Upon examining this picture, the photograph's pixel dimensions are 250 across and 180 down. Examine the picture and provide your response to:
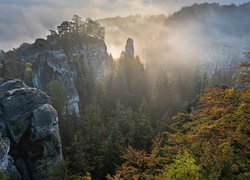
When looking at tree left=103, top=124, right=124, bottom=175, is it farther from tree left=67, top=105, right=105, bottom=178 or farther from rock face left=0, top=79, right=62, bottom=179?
rock face left=0, top=79, right=62, bottom=179

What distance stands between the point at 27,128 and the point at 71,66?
95.6ft

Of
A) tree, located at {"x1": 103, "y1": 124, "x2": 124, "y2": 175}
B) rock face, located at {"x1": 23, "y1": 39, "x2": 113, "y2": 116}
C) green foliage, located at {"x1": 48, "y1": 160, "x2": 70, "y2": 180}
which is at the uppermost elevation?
rock face, located at {"x1": 23, "y1": 39, "x2": 113, "y2": 116}

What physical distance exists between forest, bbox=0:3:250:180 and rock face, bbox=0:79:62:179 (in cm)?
240

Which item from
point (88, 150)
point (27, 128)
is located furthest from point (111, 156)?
point (27, 128)

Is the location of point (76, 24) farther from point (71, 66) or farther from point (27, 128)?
point (27, 128)

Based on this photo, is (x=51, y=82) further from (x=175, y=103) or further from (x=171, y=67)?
(x=171, y=67)

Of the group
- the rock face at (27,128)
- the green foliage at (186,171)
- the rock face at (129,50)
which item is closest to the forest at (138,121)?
the green foliage at (186,171)

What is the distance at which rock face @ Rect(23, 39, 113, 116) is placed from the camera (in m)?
68.5

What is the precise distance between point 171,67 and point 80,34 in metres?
51.5

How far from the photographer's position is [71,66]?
73.4 metres

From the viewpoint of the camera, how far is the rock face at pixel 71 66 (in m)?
68.5

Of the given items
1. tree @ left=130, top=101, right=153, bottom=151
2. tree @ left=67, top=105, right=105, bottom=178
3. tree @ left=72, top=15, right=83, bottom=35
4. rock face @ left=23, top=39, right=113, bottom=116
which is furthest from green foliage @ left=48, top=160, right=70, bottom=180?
tree @ left=72, top=15, right=83, bottom=35

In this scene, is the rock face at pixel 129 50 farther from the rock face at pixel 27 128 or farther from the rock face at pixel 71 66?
the rock face at pixel 27 128

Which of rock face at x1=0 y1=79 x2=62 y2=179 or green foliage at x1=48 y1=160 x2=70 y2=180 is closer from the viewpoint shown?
green foliage at x1=48 y1=160 x2=70 y2=180
